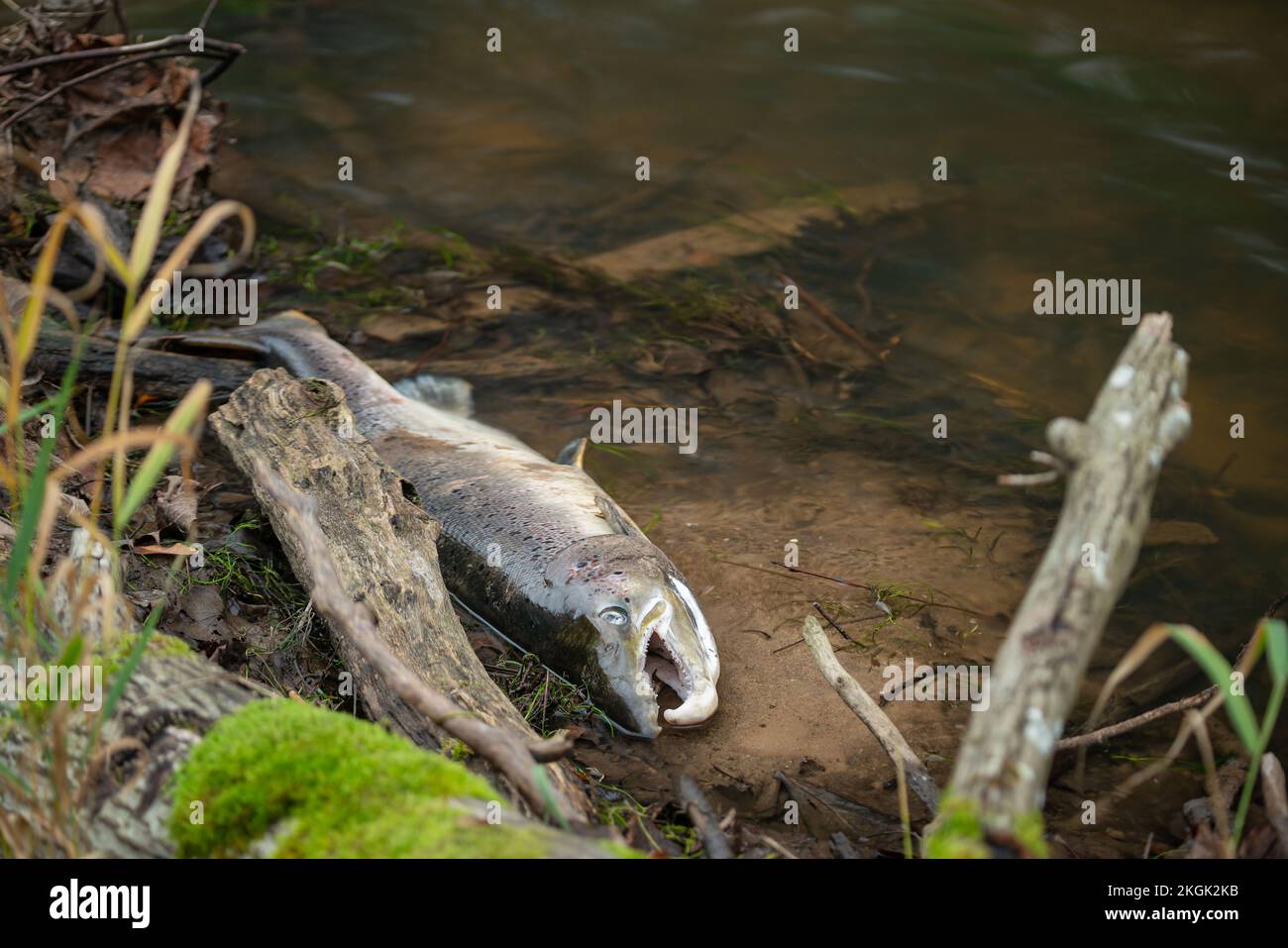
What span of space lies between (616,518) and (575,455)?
769 millimetres

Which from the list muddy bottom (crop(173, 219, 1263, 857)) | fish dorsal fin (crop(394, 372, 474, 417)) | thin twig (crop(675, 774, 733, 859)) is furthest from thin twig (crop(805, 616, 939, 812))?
fish dorsal fin (crop(394, 372, 474, 417))

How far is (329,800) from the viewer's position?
2.41m

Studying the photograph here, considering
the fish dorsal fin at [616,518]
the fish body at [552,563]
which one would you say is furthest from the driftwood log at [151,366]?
the fish dorsal fin at [616,518]

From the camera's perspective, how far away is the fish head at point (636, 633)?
13.5 feet

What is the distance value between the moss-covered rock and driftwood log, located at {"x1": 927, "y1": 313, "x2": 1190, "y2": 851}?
2.72ft

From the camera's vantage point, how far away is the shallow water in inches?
200

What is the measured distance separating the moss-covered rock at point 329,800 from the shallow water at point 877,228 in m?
1.75

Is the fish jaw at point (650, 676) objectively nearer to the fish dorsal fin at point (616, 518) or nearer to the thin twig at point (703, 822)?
the fish dorsal fin at point (616, 518)

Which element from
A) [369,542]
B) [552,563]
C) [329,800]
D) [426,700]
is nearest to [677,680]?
[552,563]

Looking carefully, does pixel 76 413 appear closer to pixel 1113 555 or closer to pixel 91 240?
pixel 91 240

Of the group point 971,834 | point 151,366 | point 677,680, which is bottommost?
point 677,680

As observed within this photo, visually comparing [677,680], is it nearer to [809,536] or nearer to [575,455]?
[809,536]

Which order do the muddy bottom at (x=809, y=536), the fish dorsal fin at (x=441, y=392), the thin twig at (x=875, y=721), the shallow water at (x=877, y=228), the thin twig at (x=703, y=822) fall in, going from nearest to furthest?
the thin twig at (x=703, y=822)
the thin twig at (x=875, y=721)
the muddy bottom at (x=809, y=536)
the shallow water at (x=877, y=228)
the fish dorsal fin at (x=441, y=392)
